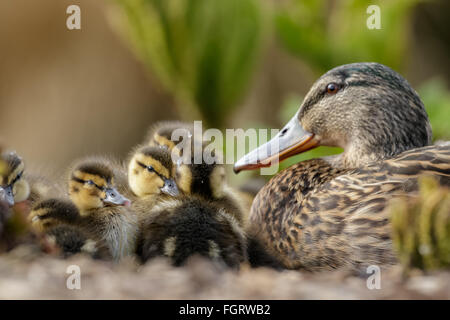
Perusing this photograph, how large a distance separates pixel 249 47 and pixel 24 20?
2.57m

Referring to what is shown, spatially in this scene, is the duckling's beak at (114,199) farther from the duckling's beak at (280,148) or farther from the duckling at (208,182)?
the duckling's beak at (280,148)

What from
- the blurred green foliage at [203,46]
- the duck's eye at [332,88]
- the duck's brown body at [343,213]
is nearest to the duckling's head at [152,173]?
the duck's brown body at [343,213]

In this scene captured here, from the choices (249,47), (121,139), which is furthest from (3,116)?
(249,47)

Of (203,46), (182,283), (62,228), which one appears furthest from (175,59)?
(182,283)

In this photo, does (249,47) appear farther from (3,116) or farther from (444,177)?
(444,177)

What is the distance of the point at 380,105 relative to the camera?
275cm

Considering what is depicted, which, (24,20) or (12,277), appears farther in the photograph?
(24,20)

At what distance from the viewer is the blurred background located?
6.31 metres

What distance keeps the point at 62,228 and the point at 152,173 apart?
494 mm

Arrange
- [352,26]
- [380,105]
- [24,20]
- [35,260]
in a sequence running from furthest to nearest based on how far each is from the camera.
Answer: [24,20], [352,26], [380,105], [35,260]

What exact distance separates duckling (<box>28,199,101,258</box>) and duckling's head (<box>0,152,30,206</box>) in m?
0.11

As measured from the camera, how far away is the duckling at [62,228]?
2.29 metres

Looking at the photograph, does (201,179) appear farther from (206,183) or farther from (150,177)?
(150,177)

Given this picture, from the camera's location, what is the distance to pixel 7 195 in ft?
8.00
